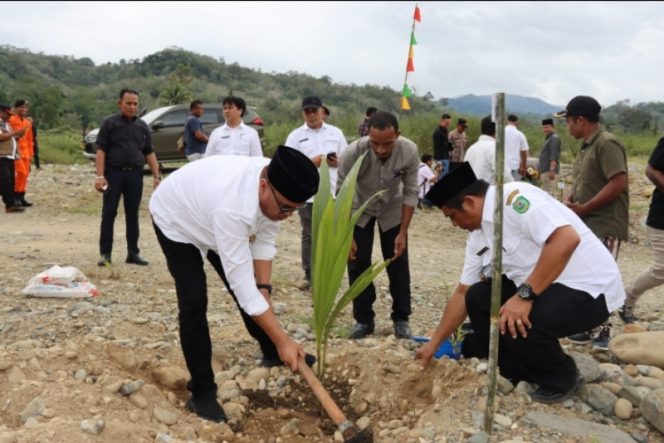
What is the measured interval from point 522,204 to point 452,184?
30 cm

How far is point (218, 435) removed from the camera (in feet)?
8.64

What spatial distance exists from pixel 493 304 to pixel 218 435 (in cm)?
128

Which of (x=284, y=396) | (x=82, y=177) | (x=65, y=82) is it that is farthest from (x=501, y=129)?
(x=65, y=82)

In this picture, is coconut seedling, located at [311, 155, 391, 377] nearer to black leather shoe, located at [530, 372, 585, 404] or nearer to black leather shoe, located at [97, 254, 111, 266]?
black leather shoe, located at [530, 372, 585, 404]

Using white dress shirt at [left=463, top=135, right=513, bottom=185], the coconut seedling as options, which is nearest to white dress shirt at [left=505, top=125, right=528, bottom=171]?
white dress shirt at [left=463, top=135, right=513, bottom=185]

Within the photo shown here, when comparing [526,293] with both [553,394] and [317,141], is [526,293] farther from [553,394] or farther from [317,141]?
[317,141]

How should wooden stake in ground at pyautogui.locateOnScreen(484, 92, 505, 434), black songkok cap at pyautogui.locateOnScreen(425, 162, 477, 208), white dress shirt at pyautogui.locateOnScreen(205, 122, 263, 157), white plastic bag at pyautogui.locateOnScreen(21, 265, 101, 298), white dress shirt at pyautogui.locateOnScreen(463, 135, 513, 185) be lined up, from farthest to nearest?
white dress shirt at pyautogui.locateOnScreen(463, 135, 513, 185)
white dress shirt at pyautogui.locateOnScreen(205, 122, 263, 157)
white plastic bag at pyautogui.locateOnScreen(21, 265, 101, 298)
black songkok cap at pyautogui.locateOnScreen(425, 162, 477, 208)
wooden stake in ground at pyautogui.locateOnScreen(484, 92, 505, 434)

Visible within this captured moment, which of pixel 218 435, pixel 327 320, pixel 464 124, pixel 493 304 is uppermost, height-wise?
pixel 464 124

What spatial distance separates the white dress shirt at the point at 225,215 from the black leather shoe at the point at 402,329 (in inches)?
54.4

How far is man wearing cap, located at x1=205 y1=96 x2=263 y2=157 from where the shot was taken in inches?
216

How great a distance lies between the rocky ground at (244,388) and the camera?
2582 mm

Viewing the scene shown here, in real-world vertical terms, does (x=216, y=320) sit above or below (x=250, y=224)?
below

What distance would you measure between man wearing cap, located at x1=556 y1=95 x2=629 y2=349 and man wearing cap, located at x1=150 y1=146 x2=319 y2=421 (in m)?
2.12

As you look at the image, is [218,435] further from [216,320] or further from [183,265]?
[216,320]
